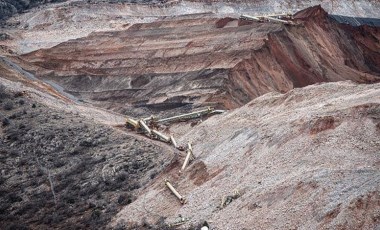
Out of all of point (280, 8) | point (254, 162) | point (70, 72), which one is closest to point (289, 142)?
point (254, 162)

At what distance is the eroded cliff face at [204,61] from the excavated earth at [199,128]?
12 centimetres

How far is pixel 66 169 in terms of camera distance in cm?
2612

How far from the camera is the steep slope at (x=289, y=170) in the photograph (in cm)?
1695

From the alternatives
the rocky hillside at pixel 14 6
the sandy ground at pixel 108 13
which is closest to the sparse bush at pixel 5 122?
the sandy ground at pixel 108 13

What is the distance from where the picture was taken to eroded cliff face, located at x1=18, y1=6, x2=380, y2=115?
1388 inches

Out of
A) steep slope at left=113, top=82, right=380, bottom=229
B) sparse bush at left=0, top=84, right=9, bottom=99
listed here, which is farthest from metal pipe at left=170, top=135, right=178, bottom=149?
sparse bush at left=0, top=84, right=9, bottom=99

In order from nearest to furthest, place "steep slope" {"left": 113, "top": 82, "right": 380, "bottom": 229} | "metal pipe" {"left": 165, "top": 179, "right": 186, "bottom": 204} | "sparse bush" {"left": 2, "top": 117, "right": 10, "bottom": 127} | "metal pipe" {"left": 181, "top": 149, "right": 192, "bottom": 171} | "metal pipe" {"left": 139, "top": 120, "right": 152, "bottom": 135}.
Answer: "steep slope" {"left": 113, "top": 82, "right": 380, "bottom": 229} → "metal pipe" {"left": 165, "top": 179, "right": 186, "bottom": 204} → "metal pipe" {"left": 181, "top": 149, "right": 192, "bottom": 171} → "metal pipe" {"left": 139, "top": 120, "right": 152, "bottom": 135} → "sparse bush" {"left": 2, "top": 117, "right": 10, "bottom": 127}

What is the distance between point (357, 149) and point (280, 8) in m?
46.5

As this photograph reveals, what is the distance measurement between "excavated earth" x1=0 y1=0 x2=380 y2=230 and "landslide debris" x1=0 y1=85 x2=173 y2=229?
0.23ft

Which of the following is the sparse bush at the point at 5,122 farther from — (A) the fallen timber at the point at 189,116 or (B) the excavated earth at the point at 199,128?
(A) the fallen timber at the point at 189,116

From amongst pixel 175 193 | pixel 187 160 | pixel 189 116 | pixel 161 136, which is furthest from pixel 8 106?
pixel 175 193

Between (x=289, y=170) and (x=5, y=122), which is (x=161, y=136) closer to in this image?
(x=5, y=122)

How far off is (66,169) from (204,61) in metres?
14.5

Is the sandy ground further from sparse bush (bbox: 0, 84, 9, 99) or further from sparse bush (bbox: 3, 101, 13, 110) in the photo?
sparse bush (bbox: 3, 101, 13, 110)
